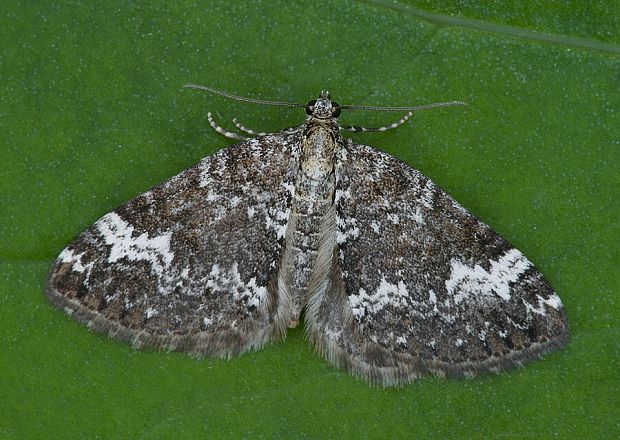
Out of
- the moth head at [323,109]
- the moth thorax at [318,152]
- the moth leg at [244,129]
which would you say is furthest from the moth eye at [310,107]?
the moth leg at [244,129]

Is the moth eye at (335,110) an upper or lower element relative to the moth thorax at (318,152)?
upper

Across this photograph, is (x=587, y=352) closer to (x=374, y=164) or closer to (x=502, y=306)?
(x=502, y=306)

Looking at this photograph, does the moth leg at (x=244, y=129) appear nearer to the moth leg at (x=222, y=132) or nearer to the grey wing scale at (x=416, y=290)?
the moth leg at (x=222, y=132)

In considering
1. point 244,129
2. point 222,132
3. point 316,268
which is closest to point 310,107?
point 244,129

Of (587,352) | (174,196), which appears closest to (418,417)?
(587,352)

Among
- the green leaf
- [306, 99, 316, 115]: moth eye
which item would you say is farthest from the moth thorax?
the green leaf

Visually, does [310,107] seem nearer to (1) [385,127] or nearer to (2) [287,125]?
(2) [287,125]
